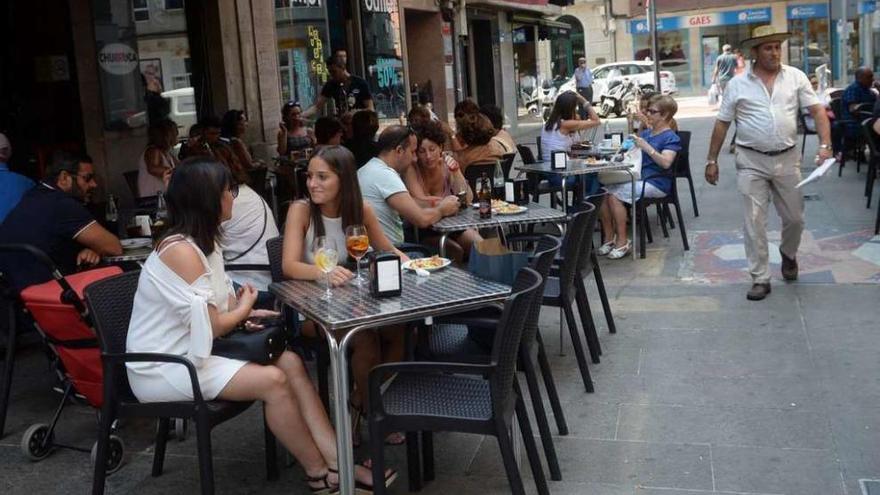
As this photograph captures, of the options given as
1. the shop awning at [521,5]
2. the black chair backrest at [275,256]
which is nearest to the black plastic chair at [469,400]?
the black chair backrest at [275,256]

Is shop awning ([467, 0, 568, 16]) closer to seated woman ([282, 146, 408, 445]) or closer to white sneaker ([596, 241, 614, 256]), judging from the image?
white sneaker ([596, 241, 614, 256])

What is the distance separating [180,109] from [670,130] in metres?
5.23

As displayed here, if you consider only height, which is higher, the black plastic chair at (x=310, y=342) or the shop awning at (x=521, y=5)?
the shop awning at (x=521, y=5)

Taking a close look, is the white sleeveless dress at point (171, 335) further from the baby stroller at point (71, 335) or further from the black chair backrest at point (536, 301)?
the black chair backrest at point (536, 301)

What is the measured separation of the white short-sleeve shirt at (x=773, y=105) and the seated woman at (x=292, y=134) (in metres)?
5.68

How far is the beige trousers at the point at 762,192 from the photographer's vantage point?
22.1 ft

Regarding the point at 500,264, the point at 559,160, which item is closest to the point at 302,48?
the point at 559,160

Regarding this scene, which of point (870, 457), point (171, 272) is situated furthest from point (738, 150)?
point (171, 272)

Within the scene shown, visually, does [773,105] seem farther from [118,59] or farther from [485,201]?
[118,59]

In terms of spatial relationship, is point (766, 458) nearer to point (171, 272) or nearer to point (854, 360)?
point (854, 360)

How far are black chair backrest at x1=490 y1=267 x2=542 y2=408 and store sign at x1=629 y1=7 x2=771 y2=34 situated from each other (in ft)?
124

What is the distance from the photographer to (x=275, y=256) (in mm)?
4770

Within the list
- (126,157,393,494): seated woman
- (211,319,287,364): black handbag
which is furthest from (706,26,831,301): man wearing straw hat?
(211,319,287,364): black handbag

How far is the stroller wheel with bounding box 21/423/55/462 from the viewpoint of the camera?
4.55 metres
